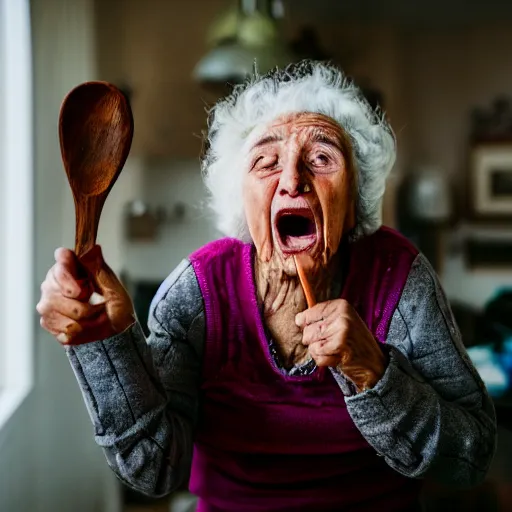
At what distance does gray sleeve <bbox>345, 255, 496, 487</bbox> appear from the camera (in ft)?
1.31

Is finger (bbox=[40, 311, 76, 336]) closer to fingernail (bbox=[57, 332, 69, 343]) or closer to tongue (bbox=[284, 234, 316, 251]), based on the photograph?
fingernail (bbox=[57, 332, 69, 343])

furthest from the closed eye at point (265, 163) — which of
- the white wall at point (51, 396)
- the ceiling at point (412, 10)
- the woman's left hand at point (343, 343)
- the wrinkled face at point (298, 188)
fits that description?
the ceiling at point (412, 10)

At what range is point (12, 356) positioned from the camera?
663mm

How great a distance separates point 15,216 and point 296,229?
1.15 feet

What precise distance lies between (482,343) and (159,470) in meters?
0.37

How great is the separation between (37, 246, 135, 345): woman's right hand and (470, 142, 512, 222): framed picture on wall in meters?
2.23

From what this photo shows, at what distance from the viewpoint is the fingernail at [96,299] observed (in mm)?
356

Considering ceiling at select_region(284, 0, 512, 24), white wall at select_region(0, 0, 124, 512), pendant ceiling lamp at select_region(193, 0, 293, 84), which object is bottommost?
white wall at select_region(0, 0, 124, 512)

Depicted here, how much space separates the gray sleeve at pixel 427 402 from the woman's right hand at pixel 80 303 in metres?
0.16

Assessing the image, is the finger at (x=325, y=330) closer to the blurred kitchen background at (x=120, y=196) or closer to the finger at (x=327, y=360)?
the finger at (x=327, y=360)

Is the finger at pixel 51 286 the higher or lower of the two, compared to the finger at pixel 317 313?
higher

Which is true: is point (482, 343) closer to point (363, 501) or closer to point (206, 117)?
point (363, 501)

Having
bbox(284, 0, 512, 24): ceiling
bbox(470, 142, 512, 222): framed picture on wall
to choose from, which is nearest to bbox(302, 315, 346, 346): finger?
bbox(284, 0, 512, 24): ceiling

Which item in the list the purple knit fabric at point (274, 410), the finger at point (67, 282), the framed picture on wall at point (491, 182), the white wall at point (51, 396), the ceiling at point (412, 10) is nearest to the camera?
the finger at point (67, 282)
